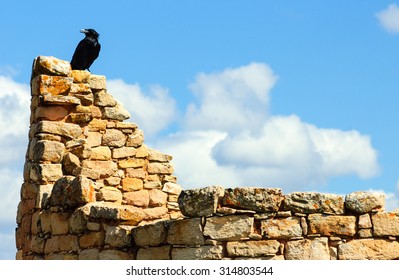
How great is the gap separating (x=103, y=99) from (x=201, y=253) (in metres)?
5.27

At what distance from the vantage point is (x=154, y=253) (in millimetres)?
10734

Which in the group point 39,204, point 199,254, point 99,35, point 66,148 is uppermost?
point 99,35

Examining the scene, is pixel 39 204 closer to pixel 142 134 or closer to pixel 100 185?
pixel 100 185

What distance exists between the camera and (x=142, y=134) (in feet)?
49.9

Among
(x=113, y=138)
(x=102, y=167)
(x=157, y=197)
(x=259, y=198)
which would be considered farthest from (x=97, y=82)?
(x=259, y=198)

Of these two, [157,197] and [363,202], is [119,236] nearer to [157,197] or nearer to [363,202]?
[363,202]

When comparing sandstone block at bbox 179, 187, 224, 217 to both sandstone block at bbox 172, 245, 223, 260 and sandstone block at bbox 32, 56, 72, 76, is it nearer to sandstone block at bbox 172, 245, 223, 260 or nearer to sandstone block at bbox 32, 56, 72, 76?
sandstone block at bbox 172, 245, 223, 260

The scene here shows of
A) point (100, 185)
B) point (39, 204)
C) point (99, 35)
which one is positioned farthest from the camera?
point (99, 35)

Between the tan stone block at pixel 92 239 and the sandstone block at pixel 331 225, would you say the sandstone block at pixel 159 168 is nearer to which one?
the tan stone block at pixel 92 239

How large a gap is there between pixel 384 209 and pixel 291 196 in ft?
3.51

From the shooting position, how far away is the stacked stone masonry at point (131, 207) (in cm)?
1011

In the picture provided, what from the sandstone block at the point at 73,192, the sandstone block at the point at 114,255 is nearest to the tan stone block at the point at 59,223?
the sandstone block at the point at 73,192

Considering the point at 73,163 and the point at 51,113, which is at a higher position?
the point at 51,113
